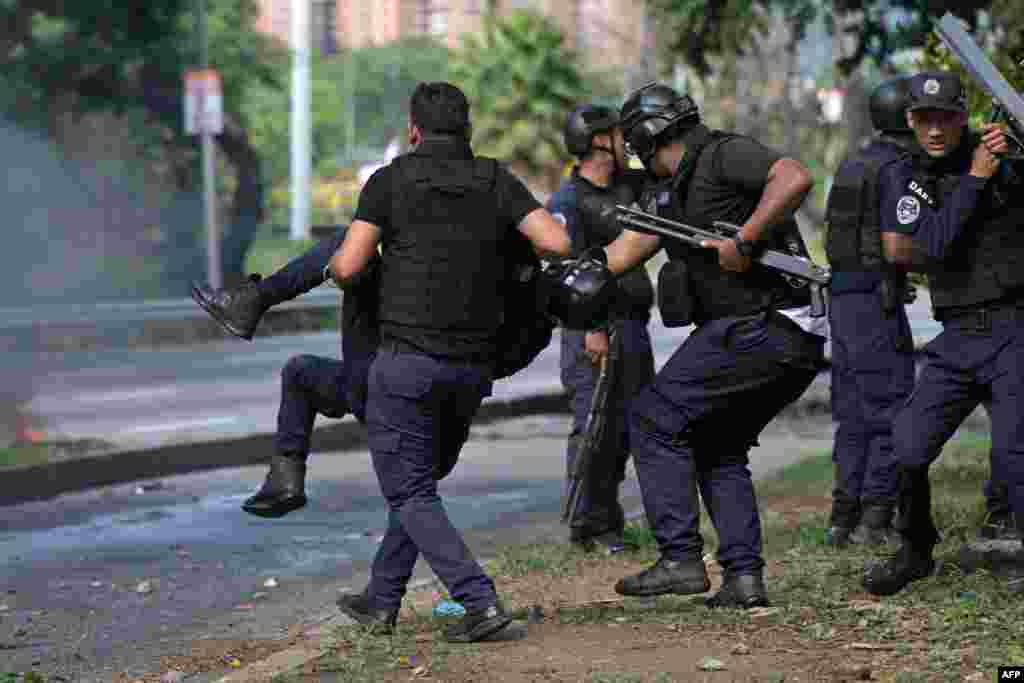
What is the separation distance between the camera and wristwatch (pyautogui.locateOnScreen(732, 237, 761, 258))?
6906 mm

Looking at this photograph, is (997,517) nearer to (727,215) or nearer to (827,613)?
(827,613)

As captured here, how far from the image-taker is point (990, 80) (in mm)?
6781

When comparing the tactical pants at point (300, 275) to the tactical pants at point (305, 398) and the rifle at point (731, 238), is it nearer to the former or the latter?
the tactical pants at point (305, 398)

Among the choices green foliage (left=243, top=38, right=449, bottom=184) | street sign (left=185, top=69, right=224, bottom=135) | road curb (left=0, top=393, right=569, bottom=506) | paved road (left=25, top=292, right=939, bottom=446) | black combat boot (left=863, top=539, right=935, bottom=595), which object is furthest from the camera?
green foliage (left=243, top=38, right=449, bottom=184)

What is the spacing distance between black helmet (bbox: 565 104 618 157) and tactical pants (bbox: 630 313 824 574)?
2057 mm

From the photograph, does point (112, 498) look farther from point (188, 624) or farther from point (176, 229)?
point (176, 229)

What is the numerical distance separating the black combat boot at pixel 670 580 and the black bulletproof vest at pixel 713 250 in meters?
0.82

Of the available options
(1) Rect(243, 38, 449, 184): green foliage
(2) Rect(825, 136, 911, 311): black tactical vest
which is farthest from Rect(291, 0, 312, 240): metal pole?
(1) Rect(243, 38, 449, 184): green foliage

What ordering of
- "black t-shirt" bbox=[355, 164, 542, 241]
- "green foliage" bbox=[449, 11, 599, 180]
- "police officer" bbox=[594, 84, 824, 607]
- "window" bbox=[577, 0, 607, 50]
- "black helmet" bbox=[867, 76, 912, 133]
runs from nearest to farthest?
"black t-shirt" bbox=[355, 164, 542, 241]
"police officer" bbox=[594, 84, 824, 607]
"black helmet" bbox=[867, 76, 912, 133]
"window" bbox=[577, 0, 607, 50]
"green foliage" bbox=[449, 11, 599, 180]

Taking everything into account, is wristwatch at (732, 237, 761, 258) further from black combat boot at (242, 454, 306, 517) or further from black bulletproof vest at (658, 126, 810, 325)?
black combat boot at (242, 454, 306, 517)

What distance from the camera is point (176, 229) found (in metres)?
35.2

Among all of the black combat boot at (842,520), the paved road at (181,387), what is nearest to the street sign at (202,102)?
the paved road at (181,387)

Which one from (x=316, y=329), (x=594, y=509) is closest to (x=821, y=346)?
(x=594, y=509)

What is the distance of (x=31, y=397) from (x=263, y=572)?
30.4 feet
